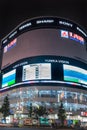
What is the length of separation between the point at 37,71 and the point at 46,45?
6.91 m

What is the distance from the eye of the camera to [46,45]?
165ft

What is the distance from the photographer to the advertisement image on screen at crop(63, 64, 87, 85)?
4709cm

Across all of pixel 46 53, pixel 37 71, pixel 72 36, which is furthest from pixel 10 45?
pixel 72 36

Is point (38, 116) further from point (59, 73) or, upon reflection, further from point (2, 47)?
point (2, 47)

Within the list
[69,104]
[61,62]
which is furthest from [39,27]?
[69,104]

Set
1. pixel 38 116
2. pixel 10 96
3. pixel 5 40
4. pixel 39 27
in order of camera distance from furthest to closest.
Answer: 1. pixel 5 40
2. pixel 39 27
3. pixel 10 96
4. pixel 38 116

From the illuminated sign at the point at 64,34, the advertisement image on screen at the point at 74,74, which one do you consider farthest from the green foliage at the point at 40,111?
the illuminated sign at the point at 64,34

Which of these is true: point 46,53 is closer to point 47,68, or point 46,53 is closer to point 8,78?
point 47,68

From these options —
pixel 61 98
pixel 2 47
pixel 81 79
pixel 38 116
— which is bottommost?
pixel 38 116

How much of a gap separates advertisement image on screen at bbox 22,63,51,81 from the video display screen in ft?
9.86

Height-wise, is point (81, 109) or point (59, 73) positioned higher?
point (59, 73)

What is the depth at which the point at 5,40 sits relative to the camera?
2458 inches

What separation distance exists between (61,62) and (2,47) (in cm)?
2115

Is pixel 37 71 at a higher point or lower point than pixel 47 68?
lower
